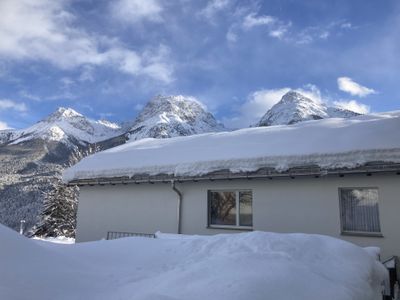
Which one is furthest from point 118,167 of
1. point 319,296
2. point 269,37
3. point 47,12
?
point 319,296

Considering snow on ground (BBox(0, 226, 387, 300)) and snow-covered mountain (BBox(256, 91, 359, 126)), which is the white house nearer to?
snow on ground (BBox(0, 226, 387, 300))

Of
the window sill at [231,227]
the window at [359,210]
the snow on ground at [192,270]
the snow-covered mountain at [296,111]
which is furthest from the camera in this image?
the snow-covered mountain at [296,111]

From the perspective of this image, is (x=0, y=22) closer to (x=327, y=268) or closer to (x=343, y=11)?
(x=327, y=268)

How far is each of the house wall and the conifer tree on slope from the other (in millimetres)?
13142

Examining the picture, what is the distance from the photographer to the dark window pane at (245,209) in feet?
31.1

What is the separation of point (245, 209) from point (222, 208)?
0.67 m

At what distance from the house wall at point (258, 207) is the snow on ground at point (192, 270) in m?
4.14

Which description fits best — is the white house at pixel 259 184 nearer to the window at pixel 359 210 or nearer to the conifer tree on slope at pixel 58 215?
the window at pixel 359 210

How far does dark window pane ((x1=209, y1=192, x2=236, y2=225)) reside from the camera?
32.1ft

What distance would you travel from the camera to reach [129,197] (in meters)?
11.4

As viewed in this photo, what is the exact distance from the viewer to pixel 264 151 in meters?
9.02

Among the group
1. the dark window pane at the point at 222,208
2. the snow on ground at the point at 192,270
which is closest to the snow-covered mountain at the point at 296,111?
the dark window pane at the point at 222,208

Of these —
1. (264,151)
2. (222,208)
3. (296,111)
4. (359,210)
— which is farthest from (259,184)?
(296,111)

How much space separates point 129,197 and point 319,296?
30.8 feet
